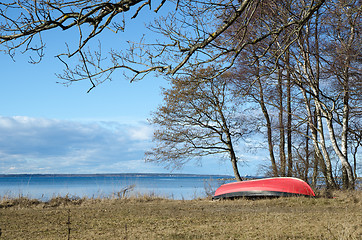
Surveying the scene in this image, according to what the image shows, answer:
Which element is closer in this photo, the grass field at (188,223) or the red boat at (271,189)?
the grass field at (188,223)

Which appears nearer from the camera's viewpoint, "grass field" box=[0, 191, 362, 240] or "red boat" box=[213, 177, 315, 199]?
"grass field" box=[0, 191, 362, 240]

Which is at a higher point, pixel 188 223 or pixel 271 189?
pixel 271 189

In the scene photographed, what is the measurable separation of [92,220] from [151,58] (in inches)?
131

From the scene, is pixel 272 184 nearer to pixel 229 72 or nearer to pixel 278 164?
pixel 278 164

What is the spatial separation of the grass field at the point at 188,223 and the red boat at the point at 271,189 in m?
0.53

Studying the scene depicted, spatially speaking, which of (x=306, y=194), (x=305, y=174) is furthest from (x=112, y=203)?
(x=305, y=174)

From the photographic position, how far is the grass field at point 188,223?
5246mm

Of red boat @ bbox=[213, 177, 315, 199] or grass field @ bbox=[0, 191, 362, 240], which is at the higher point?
red boat @ bbox=[213, 177, 315, 199]

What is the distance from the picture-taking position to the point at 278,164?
13891 millimetres

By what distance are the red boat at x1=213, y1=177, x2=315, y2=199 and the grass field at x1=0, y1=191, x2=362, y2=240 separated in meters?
0.53

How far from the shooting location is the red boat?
10.3 meters

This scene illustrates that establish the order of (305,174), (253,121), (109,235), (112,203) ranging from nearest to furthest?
(109,235), (112,203), (305,174), (253,121)

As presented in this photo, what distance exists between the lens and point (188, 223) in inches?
251

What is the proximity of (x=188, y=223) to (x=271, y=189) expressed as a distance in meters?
4.71
